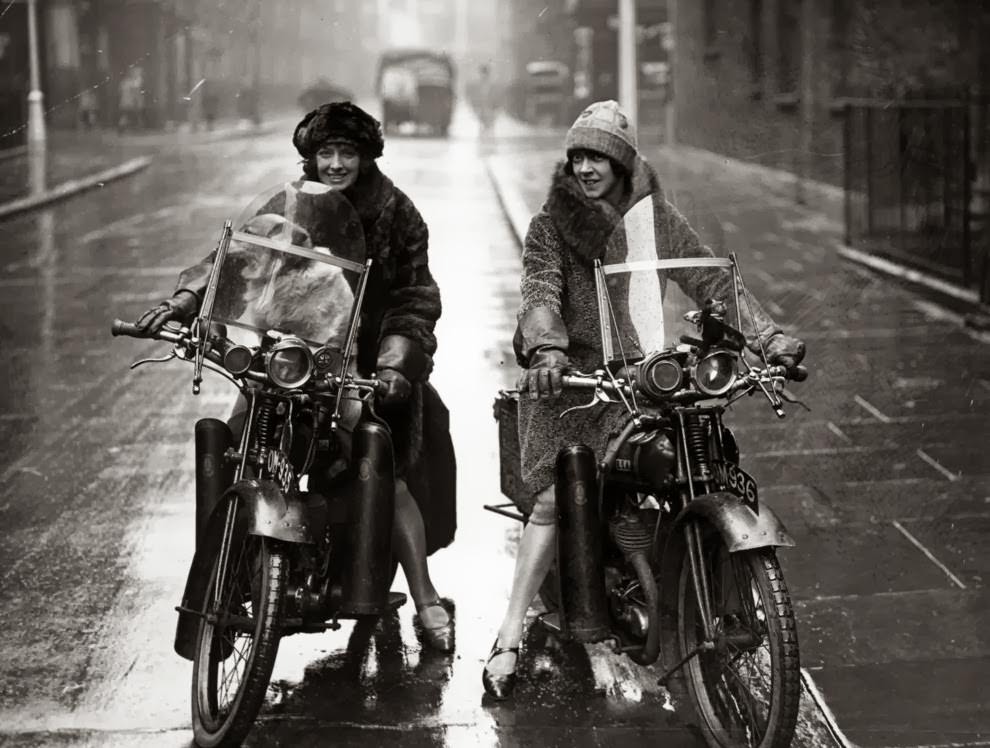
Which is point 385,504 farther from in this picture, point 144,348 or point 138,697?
point 144,348

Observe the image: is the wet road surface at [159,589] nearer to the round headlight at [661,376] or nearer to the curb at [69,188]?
the round headlight at [661,376]

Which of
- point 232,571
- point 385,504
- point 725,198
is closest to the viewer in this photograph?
point 232,571

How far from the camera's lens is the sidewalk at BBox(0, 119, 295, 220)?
861 inches

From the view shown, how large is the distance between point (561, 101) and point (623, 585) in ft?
123

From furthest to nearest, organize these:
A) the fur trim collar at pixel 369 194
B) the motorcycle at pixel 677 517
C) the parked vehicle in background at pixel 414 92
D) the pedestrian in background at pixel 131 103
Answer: the pedestrian in background at pixel 131 103 < the parked vehicle in background at pixel 414 92 < the fur trim collar at pixel 369 194 < the motorcycle at pixel 677 517

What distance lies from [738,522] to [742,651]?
0.38 meters

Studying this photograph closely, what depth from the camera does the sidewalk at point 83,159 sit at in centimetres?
2188

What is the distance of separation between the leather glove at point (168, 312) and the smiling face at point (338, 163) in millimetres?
587

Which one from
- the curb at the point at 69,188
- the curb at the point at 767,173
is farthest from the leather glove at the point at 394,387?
the curb at the point at 69,188

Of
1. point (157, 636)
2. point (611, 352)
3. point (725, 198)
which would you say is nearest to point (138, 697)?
point (157, 636)

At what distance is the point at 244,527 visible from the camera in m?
4.15

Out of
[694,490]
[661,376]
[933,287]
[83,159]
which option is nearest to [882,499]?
[694,490]

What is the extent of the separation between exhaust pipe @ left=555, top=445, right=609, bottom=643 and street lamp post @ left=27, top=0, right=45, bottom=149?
2560cm

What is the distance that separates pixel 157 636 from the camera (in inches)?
197
